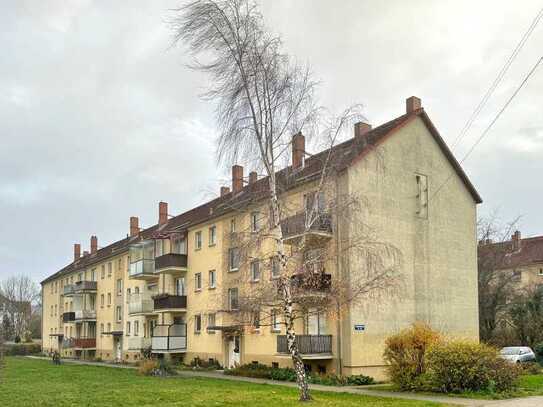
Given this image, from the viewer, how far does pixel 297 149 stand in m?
20.6

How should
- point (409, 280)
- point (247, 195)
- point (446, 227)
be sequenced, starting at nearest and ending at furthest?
point (247, 195)
point (409, 280)
point (446, 227)

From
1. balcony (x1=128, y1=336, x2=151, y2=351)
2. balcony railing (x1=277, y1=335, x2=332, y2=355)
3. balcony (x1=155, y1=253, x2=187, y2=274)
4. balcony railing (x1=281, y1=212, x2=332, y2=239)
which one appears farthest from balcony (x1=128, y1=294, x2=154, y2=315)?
balcony railing (x1=281, y1=212, x2=332, y2=239)

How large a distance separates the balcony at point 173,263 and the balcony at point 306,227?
18.6 meters

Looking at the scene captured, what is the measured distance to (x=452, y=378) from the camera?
68.6 ft

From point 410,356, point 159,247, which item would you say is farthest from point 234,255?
point 159,247

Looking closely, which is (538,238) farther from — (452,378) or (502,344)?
(452,378)

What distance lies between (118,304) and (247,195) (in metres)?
34.9

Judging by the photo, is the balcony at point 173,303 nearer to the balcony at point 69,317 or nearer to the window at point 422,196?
the window at point 422,196

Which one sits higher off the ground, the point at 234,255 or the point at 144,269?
the point at 144,269

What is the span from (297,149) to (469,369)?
9192 mm

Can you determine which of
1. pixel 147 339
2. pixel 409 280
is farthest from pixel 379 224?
pixel 147 339

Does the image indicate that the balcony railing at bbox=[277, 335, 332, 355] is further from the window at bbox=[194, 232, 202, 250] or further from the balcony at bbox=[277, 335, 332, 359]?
the window at bbox=[194, 232, 202, 250]

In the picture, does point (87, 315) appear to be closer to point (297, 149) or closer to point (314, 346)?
point (314, 346)

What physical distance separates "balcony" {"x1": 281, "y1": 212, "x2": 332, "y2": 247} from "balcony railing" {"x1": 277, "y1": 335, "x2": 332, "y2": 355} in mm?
4790
